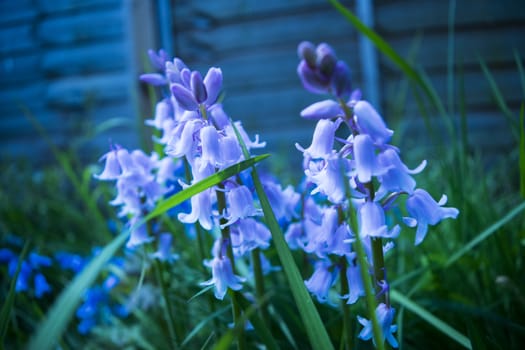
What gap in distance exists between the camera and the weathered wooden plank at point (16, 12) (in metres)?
4.90

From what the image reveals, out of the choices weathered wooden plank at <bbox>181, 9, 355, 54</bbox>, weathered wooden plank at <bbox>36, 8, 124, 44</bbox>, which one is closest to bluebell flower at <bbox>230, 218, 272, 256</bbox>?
weathered wooden plank at <bbox>181, 9, 355, 54</bbox>

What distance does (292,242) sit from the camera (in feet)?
2.86

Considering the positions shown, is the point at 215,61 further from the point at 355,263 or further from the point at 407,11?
the point at 355,263

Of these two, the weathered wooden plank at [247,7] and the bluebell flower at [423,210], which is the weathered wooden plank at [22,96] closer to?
the weathered wooden plank at [247,7]

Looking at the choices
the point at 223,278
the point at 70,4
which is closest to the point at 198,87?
the point at 223,278

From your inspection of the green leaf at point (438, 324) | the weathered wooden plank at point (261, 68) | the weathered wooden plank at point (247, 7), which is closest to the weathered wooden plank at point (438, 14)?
the weathered wooden plank at point (247, 7)

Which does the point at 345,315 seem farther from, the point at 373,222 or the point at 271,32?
the point at 271,32

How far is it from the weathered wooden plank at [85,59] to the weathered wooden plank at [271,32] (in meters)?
1.09

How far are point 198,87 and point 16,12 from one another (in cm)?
526

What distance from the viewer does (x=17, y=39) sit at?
16.4 feet

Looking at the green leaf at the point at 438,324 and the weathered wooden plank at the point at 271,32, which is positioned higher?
the weathered wooden plank at the point at 271,32

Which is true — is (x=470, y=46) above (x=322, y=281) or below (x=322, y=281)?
above

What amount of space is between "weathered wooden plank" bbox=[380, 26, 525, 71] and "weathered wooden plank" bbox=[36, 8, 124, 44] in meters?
2.70

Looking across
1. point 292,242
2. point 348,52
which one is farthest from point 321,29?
point 292,242
